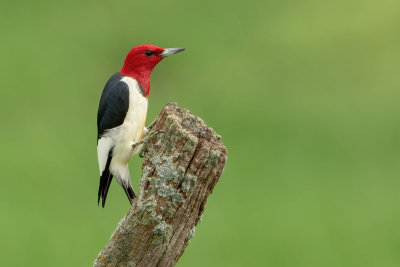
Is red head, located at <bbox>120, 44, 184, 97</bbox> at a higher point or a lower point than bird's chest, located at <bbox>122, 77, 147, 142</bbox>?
higher

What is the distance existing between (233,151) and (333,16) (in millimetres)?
5924

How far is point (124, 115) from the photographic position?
5605mm

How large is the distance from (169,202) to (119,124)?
1.61 metres

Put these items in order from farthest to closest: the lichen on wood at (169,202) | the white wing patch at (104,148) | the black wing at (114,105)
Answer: the white wing patch at (104,148) → the black wing at (114,105) → the lichen on wood at (169,202)

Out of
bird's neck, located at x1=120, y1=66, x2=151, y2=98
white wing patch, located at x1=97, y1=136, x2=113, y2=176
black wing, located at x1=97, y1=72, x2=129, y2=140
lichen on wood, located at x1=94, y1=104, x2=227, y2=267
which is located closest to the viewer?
lichen on wood, located at x1=94, y1=104, x2=227, y2=267

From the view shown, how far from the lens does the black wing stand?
557 cm

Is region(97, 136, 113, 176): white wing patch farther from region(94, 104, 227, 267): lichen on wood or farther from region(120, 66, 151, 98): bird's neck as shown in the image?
region(94, 104, 227, 267): lichen on wood

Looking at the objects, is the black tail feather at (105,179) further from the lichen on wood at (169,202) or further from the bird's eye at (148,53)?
the lichen on wood at (169,202)

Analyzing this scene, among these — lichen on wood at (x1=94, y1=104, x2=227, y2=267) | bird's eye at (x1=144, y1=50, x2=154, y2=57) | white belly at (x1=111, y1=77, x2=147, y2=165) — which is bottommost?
lichen on wood at (x1=94, y1=104, x2=227, y2=267)

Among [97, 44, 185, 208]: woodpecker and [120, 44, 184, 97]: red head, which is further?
[120, 44, 184, 97]: red head

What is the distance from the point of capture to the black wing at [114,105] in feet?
18.3

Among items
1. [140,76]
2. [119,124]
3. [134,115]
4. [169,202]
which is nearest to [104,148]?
[119,124]

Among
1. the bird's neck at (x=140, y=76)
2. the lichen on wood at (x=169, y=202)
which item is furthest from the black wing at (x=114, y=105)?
the lichen on wood at (x=169, y=202)

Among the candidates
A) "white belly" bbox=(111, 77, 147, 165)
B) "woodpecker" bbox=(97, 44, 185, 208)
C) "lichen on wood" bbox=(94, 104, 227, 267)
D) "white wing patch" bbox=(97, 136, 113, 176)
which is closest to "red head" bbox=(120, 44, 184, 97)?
"woodpecker" bbox=(97, 44, 185, 208)
